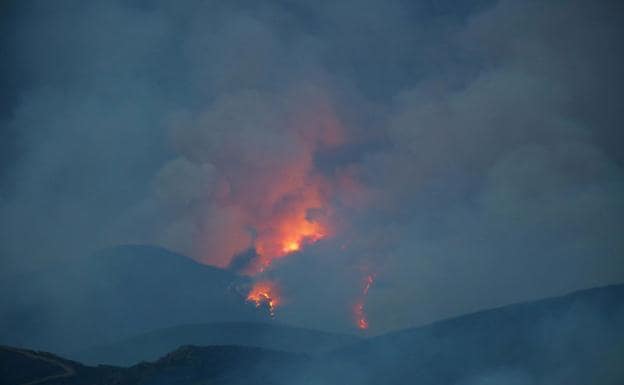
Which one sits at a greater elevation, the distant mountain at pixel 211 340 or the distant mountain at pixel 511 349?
the distant mountain at pixel 211 340

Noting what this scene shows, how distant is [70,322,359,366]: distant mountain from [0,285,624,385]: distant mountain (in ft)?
175

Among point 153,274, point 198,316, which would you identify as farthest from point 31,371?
point 153,274

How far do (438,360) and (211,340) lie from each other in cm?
8842

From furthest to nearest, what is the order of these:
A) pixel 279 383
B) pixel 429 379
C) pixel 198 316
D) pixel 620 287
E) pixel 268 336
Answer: pixel 198 316 → pixel 268 336 → pixel 620 287 → pixel 429 379 → pixel 279 383

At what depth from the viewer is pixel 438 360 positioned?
208 ft

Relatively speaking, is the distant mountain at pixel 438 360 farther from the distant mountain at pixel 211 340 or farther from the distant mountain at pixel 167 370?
the distant mountain at pixel 211 340

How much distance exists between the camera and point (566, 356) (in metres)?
57.0

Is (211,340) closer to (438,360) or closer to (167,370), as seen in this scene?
(167,370)

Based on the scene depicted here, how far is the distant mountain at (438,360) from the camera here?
5528cm

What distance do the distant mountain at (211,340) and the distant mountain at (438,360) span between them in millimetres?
53208

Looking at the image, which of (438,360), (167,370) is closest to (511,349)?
(438,360)

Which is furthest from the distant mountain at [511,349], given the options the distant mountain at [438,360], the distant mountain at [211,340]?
the distant mountain at [211,340]

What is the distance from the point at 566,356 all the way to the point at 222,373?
124ft

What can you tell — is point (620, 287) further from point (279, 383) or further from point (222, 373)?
point (222, 373)
